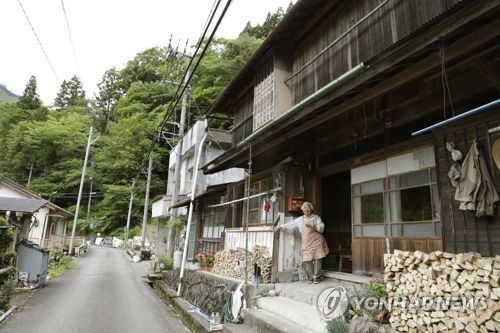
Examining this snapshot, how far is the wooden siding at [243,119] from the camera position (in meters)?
13.9

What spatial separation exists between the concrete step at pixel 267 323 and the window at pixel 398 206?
9.10ft

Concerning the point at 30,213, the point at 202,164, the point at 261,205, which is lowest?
the point at 30,213

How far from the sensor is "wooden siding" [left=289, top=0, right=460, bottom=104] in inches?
264

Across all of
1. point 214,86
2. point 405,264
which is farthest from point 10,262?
point 214,86

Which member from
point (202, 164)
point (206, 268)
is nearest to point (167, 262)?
point (206, 268)

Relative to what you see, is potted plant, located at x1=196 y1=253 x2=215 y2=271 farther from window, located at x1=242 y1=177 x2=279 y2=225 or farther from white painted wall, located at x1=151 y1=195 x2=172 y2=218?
white painted wall, located at x1=151 y1=195 x2=172 y2=218

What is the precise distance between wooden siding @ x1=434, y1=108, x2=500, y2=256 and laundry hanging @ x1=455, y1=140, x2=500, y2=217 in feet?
0.26

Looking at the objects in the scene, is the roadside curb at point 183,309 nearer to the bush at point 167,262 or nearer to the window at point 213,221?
the bush at point 167,262

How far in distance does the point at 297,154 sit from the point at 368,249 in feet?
11.1

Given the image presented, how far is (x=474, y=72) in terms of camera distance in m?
5.33

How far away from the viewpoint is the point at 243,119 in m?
14.9

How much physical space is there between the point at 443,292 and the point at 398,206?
275 centimetres

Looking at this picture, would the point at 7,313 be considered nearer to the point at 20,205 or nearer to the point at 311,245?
the point at 20,205

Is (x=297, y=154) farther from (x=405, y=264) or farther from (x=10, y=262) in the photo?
(x=10, y=262)
